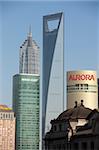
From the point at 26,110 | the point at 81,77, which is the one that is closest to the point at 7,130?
the point at 26,110

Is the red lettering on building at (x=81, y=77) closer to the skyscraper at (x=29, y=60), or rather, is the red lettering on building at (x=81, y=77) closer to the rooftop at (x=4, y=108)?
the rooftop at (x=4, y=108)

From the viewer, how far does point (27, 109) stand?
138 metres

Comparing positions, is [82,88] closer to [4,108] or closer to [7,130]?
[7,130]

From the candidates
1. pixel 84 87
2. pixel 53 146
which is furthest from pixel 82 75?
pixel 53 146

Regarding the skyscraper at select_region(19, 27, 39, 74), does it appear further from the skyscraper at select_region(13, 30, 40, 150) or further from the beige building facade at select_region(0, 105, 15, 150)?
the beige building facade at select_region(0, 105, 15, 150)

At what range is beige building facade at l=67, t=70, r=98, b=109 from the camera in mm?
91188

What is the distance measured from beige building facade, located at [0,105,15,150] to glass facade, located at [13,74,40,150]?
2.51m

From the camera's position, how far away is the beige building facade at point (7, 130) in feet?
431

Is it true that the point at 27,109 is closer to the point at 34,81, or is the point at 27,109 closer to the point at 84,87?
the point at 34,81

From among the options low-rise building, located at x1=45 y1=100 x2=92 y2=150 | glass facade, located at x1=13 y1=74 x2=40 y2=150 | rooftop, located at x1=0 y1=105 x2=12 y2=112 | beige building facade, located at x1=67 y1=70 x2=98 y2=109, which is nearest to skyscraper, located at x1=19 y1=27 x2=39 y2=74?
glass facade, located at x1=13 y1=74 x2=40 y2=150

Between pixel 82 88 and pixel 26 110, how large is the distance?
47334 millimetres

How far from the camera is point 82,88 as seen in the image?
93750 millimetres

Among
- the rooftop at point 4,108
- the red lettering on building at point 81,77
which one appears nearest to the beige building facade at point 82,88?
the red lettering on building at point 81,77

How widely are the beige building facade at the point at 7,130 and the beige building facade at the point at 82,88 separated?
41.0 m
